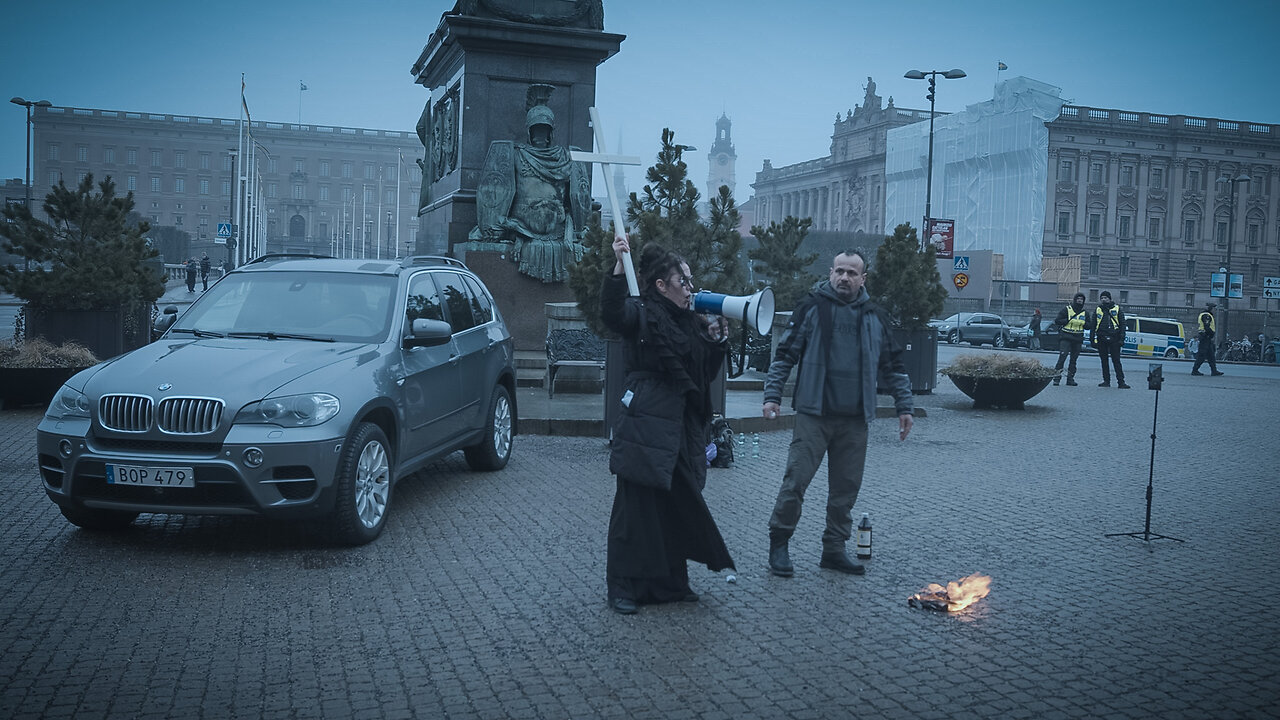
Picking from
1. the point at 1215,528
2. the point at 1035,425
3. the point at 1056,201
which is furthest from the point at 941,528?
the point at 1056,201

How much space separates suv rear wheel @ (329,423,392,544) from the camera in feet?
22.6

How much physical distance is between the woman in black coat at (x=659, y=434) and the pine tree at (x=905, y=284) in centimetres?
1266

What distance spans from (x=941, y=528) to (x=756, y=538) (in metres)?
1.43

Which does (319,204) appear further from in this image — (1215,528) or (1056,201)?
(1215,528)

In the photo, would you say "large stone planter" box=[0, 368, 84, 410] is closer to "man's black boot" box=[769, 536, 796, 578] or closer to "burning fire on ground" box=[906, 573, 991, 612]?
"man's black boot" box=[769, 536, 796, 578]

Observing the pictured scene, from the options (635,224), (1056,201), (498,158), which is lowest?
(635,224)

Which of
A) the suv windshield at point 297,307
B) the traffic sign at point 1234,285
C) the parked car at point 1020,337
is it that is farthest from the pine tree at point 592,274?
the traffic sign at point 1234,285

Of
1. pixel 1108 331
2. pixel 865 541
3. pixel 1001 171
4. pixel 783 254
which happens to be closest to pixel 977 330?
pixel 1001 171

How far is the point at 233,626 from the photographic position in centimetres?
545

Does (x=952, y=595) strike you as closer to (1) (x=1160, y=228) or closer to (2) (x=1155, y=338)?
(2) (x=1155, y=338)

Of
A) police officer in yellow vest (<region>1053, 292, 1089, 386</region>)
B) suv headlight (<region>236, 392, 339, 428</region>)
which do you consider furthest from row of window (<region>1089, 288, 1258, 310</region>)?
suv headlight (<region>236, 392, 339, 428</region>)

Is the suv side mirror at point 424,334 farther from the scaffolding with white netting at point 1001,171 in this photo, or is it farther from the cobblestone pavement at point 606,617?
the scaffolding with white netting at point 1001,171

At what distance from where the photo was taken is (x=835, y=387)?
6.48 meters

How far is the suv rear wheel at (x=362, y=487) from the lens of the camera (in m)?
6.88
